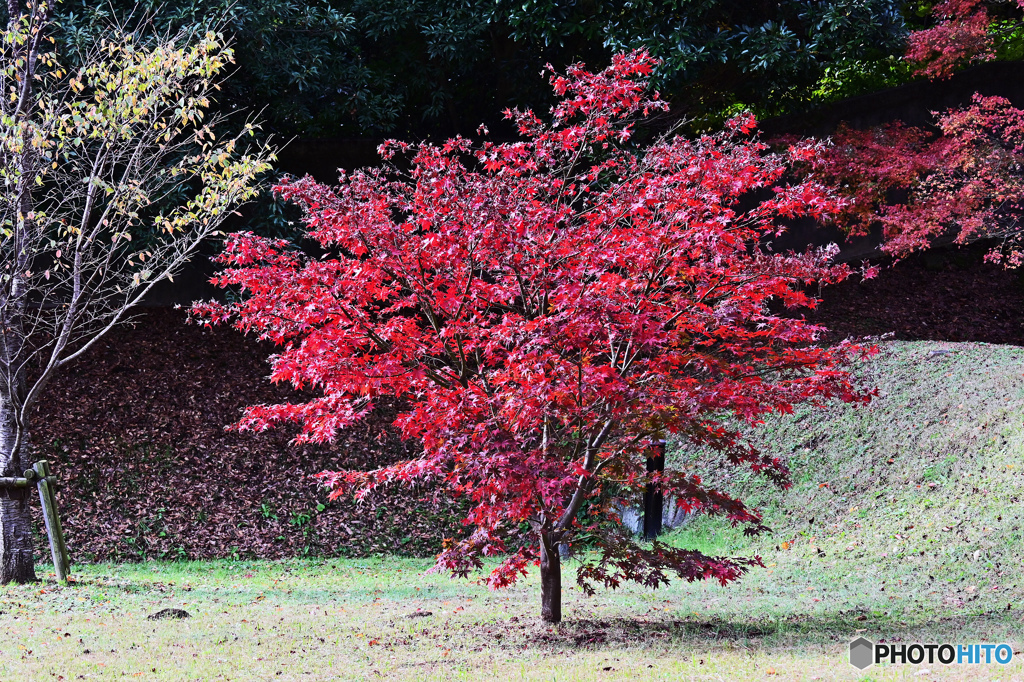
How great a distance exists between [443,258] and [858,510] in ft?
18.6

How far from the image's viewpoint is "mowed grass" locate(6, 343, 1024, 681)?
17.9ft

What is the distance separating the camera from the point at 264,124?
12.1 metres

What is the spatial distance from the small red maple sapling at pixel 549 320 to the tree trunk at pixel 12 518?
10.0ft

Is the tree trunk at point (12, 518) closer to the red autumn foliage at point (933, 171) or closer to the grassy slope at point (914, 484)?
the grassy slope at point (914, 484)

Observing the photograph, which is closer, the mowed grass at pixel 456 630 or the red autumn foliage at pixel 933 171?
the mowed grass at pixel 456 630

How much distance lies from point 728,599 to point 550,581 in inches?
74.5

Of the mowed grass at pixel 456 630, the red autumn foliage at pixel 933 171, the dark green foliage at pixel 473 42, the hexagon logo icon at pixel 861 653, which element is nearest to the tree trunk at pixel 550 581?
the mowed grass at pixel 456 630

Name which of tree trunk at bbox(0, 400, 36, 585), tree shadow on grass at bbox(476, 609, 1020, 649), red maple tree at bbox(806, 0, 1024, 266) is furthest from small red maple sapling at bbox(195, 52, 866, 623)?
red maple tree at bbox(806, 0, 1024, 266)

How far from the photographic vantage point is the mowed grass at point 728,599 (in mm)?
5457

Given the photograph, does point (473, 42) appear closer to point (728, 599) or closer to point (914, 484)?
point (914, 484)

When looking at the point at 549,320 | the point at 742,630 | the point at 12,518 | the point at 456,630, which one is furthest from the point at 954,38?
the point at 12,518

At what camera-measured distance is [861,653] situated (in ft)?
17.7

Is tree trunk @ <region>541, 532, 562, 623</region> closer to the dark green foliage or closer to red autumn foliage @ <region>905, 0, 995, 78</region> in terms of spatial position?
the dark green foliage

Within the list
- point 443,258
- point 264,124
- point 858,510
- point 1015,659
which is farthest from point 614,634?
point 264,124
